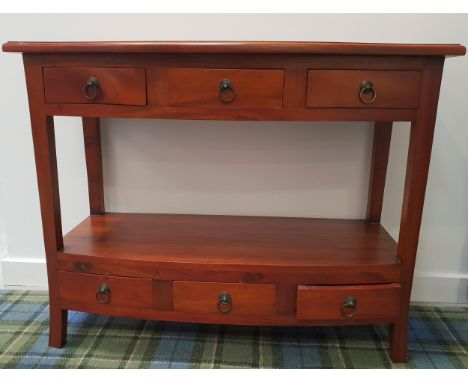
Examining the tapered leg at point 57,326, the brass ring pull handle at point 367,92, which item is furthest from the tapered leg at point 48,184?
the brass ring pull handle at point 367,92

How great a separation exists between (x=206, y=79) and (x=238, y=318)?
70cm

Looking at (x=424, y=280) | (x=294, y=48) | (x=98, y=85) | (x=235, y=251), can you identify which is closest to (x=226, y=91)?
(x=294, y=48)

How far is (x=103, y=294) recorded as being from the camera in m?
1.21

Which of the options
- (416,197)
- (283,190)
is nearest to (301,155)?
(283,190)

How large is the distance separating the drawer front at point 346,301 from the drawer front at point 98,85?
73 centimetres

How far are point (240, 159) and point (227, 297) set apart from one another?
557 mm

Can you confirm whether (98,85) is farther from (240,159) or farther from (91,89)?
(240,159)

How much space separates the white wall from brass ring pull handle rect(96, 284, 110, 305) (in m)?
0.44

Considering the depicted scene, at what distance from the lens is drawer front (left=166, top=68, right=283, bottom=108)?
103 cm

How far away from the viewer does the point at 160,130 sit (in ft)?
4.98

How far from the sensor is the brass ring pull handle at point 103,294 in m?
1.21

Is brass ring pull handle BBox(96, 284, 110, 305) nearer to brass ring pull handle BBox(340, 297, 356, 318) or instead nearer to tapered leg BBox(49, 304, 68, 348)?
tapered leg BBox(49, 304, 68, 348)

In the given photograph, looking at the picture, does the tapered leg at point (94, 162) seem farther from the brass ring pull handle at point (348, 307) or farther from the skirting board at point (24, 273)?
the brass ring pull handle at point (348, 307)

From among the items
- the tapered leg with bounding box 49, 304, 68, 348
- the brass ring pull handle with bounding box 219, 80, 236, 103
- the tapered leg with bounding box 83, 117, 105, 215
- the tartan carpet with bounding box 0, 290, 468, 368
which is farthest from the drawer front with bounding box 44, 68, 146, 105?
the tartan carpet with bounding box 0, 290, 468, 368
